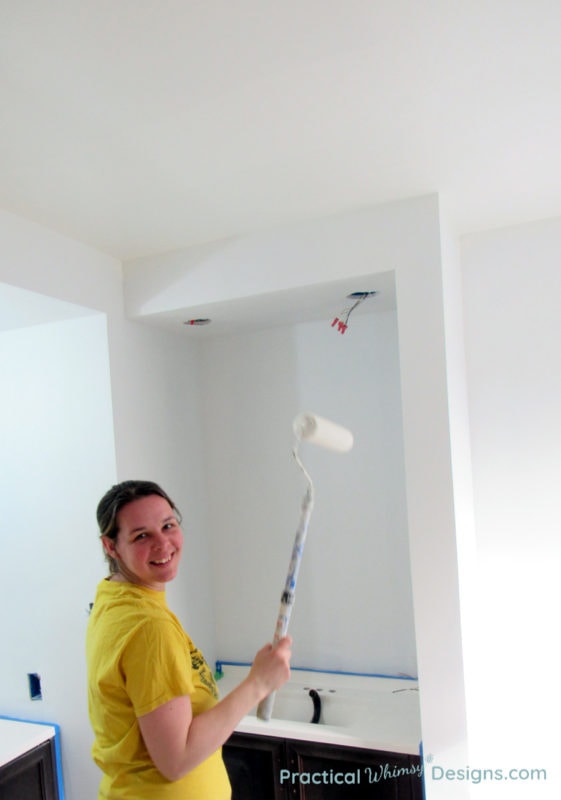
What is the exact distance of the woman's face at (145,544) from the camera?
113cm

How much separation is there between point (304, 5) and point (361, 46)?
0.51ft

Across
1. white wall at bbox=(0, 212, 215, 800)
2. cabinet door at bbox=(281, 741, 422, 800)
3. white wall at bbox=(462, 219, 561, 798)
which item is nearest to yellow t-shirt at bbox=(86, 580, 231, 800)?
cabinet door at bbox=(281, 741, 422, 800)

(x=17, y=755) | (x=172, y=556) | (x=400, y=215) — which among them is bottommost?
(x=17, y=755)

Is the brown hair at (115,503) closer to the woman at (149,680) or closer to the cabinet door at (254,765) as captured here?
the woman at (149,680)

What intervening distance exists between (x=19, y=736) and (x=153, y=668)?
1.41m

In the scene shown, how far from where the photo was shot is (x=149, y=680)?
97 centimetres

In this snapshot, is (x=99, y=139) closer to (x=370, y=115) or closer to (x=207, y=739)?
(x=370, y=115)

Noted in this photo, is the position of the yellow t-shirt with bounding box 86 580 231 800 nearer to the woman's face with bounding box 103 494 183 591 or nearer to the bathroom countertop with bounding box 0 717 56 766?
the woman's face with bounding box 103 494 183 591

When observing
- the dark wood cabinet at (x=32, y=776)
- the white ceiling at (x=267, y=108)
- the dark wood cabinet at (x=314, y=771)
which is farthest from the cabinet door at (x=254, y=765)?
the white ceiling at (x=267, y=108)

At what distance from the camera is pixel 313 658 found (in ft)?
7.84

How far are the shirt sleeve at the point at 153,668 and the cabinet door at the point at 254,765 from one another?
1.13 m

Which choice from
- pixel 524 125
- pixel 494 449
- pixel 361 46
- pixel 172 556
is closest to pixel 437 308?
pixel 524 125

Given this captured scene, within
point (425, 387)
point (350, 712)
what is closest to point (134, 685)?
point (425, 387)

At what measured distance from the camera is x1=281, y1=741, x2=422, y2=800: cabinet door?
5.82 feet
